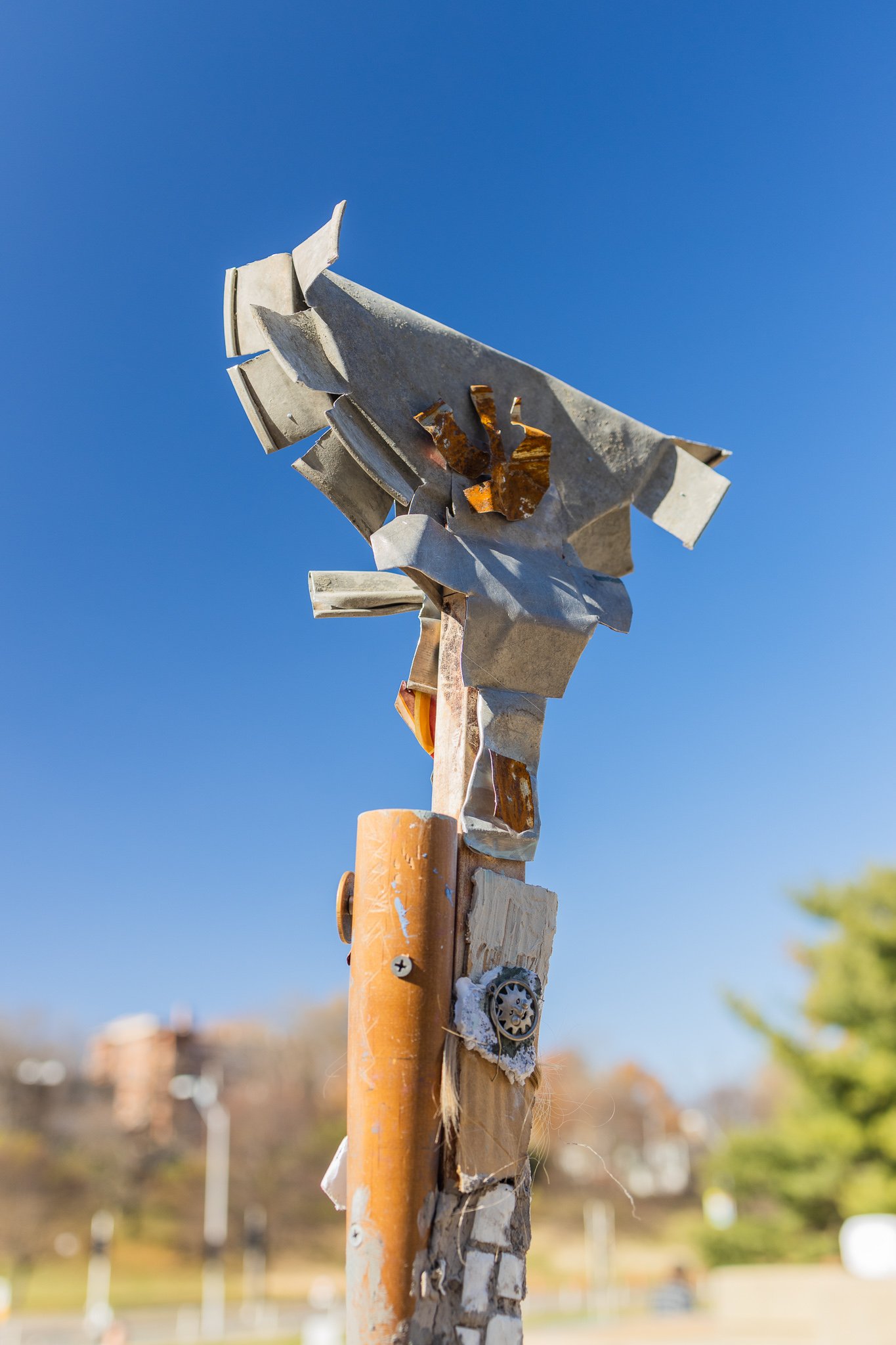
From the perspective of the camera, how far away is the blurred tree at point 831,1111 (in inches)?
689

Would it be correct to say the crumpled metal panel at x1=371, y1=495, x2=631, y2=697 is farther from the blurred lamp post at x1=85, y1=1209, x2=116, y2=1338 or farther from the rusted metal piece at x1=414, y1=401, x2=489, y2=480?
the blurred lamp post at x1=85, y1=1209, x2=116, y2=1338

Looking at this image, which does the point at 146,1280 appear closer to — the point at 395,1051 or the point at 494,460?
the point at 395,1051

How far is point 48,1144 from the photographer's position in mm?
33312

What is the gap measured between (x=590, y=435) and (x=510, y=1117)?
195cm

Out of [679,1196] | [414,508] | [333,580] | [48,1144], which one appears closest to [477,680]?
[414,508]

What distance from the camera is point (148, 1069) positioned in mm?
39062

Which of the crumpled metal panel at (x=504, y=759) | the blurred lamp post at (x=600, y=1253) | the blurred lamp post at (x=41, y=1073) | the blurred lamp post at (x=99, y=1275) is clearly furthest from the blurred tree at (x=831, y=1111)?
the blurred lamp post at (x=41, y=1073)

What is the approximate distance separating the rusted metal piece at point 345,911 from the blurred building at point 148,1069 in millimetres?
37752

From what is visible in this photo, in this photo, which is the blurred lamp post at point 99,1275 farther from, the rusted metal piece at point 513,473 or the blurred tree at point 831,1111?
the rusted metal piece at point 513,473

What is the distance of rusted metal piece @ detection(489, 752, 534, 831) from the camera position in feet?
8.87

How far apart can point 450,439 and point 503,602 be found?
1.59 ft

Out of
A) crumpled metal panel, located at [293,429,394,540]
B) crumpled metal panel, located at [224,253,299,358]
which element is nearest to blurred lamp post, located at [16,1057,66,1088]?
crumpled metal panel, located at [293,429,394,540]

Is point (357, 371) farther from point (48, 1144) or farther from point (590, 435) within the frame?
point (48, 1144)

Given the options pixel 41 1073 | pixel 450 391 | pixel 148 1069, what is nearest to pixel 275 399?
pixel 450 391
